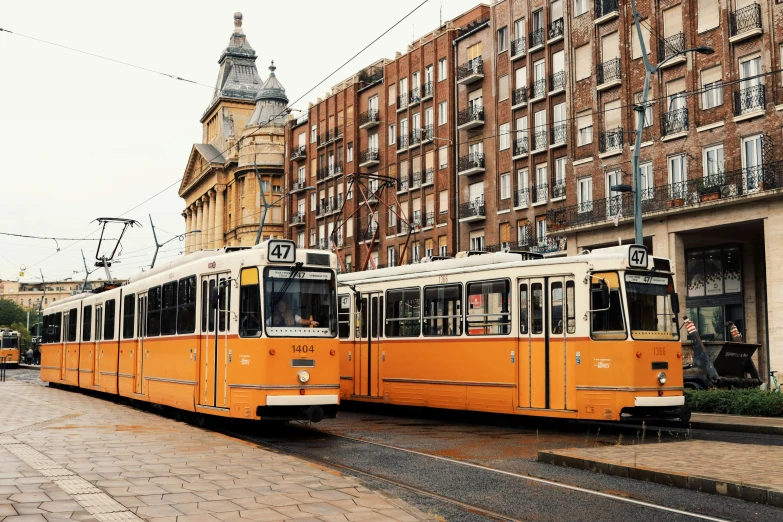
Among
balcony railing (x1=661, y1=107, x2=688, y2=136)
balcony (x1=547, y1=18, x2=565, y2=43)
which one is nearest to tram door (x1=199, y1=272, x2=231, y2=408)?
balcony railing (x1=661, y1=107, x2=688, y2=136)

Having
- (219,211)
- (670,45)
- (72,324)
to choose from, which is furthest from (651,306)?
(219,211)

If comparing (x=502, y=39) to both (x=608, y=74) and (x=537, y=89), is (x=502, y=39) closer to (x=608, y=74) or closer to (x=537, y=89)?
(x=537, y=89)

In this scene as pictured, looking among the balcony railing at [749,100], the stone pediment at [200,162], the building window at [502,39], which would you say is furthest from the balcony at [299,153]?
the balcony railing at [749,100]

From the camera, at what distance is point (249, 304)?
49.8 ft

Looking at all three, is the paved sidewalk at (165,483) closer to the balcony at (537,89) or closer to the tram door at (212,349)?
the tram door at (212,349)

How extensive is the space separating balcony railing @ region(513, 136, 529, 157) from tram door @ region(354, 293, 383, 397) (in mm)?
26233

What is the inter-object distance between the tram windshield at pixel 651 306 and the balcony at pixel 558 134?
27.2 metres

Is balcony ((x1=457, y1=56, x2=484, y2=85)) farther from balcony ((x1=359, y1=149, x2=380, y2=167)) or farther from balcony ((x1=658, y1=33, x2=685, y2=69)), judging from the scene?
balcony ((x1=658, y1=33, x2=685, y2=69))

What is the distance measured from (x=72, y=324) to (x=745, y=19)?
83.4 feet

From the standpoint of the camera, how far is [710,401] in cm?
2091

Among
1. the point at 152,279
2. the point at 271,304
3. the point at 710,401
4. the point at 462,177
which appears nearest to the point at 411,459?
the point at 271,304

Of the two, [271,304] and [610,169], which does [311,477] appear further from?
[610,169]

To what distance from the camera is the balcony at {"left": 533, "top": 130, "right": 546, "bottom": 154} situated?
145 ft

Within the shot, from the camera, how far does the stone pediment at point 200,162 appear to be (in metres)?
94.5
